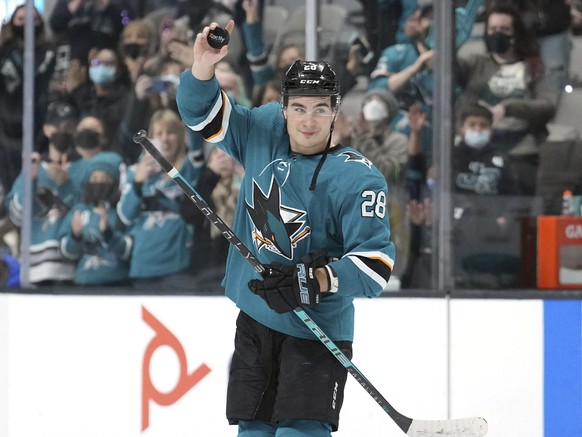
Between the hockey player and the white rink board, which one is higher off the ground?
the hockey player

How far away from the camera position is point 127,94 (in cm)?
417

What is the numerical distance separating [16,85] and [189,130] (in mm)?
673

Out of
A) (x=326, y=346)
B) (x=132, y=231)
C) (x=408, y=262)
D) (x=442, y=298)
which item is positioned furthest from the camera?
(x=132, y=231)

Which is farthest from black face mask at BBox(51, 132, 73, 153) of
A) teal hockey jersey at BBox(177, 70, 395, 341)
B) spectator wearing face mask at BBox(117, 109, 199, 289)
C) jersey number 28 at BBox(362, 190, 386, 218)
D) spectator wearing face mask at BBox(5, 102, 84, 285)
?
jersey number 28 at BBox(362, 190, 386, 218)


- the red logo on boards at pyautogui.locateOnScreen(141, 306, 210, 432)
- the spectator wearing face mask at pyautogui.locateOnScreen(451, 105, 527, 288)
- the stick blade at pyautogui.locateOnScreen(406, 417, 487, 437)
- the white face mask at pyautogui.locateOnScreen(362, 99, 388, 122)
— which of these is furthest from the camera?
the white face mask at pyautogui.locateOnScreen(362, 99, 388, 122)

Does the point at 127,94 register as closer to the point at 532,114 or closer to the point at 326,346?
the point at 532,114

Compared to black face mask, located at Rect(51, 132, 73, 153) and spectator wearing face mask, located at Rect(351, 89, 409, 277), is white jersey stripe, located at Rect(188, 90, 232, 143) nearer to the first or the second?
spectator wearing face mask, located at Rect(351, 89, 409, 277)

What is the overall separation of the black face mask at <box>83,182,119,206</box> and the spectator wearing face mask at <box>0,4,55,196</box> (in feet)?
0.87

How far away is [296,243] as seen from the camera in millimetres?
2496

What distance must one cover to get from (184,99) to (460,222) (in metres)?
1.54

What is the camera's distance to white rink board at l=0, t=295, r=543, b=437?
356cm

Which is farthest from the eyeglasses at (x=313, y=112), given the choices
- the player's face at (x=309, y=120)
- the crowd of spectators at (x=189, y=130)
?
the crowd of spectators at (x=189, y=130)

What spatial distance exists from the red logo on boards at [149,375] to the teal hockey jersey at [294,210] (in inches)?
45.7

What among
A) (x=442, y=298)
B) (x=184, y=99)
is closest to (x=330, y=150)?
(x=184, y=99)
